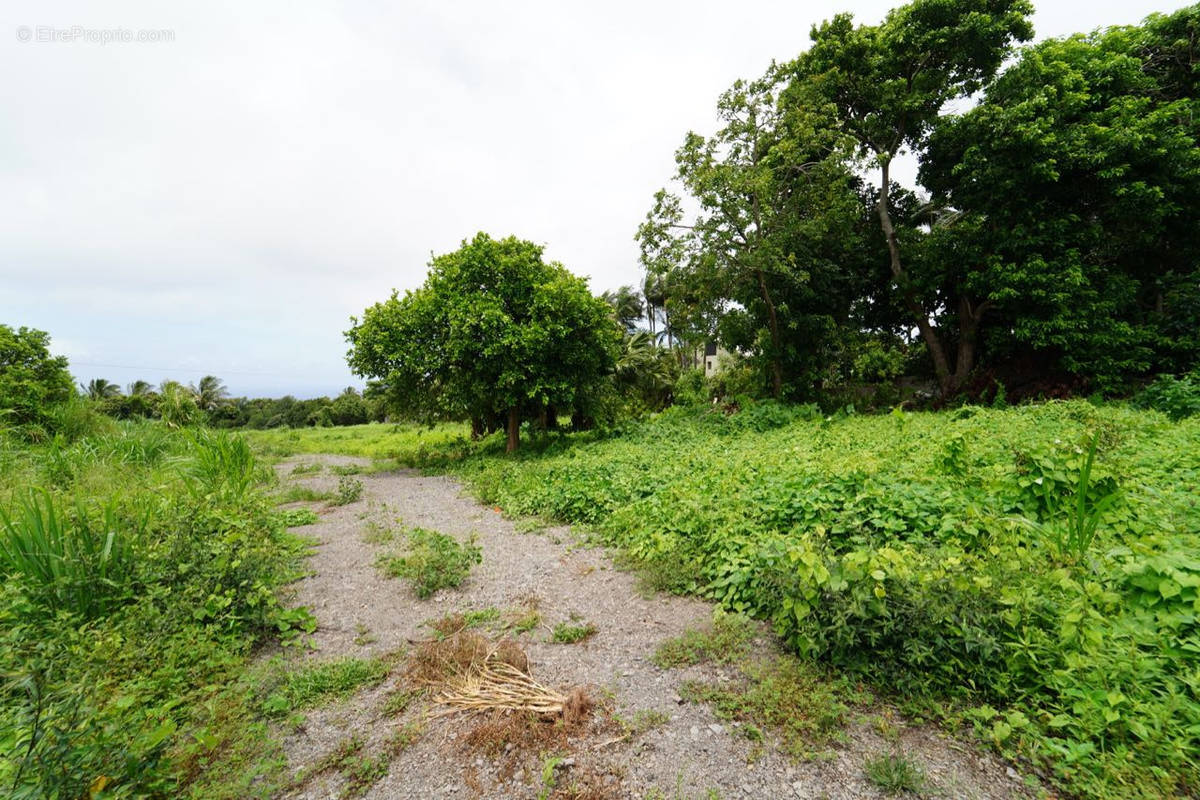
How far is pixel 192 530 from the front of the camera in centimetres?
452

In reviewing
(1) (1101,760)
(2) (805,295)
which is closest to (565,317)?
(2) (805,295)

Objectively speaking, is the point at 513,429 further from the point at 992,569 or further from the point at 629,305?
the point at 629,305

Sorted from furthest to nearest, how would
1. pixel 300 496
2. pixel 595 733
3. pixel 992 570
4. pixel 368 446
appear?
1. pixel 368 446
2. pixel 300 496
3. pixel 992 570
4. pixel 595 733

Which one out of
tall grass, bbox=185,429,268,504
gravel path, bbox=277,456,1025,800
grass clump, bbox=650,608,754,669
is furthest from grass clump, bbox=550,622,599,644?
tall grass, bbox=185,429,268,504

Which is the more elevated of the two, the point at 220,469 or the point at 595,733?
the point at 220,469

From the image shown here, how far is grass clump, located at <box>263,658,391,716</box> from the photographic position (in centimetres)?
299

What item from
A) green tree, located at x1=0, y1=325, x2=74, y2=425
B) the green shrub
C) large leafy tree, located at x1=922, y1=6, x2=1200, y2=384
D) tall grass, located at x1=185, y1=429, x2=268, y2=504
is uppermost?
large leafy tree, located at x1=922, y1=6, x2=1200, y2=384

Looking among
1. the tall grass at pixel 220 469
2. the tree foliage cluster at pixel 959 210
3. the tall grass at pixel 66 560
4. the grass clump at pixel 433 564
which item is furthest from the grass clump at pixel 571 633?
the tree foliage cluster at pixel 959 210

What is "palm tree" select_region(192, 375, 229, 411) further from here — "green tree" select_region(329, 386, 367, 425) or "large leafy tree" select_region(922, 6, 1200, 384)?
"large leafy tree" select_region(922, 6, 1200, 384)

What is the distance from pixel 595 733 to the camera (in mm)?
2695

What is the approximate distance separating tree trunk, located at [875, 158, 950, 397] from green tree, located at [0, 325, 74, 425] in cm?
2336

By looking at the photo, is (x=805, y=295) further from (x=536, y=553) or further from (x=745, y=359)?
(x=536, y=553)

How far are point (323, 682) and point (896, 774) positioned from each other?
11.7ft

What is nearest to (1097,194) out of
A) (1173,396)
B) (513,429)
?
(1173,396)
